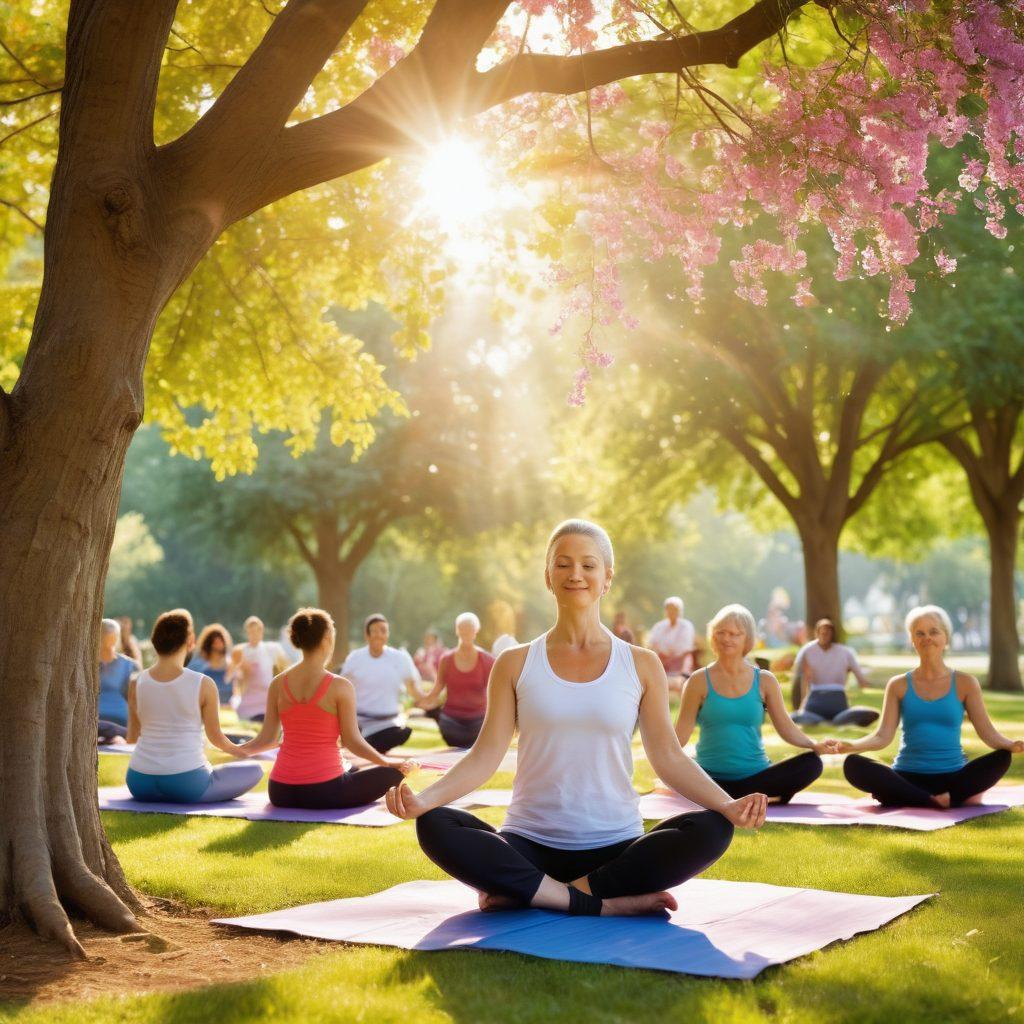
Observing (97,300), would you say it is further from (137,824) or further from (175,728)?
(175,728)

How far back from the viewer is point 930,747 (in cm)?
1084

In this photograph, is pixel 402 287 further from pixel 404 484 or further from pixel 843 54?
pixel 404 484

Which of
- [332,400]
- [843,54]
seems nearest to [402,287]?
[332,400]

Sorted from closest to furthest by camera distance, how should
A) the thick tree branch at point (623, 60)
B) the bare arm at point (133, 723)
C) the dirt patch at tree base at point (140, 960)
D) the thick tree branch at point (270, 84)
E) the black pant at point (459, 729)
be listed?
the dirt patch at tree base at point (140, 960)
the thick tree branch at point (270, 84)
the thick tree branch at point (623, 60)
the bare arm at point (133, 723)
the black pant at point (459, 729)

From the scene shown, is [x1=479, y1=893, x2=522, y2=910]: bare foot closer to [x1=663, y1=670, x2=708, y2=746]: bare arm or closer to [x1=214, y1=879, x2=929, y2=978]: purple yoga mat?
[x1=214, y1=879, x2=929, y2=978]: purple yoga mat

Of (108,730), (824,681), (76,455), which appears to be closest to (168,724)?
(76,455)

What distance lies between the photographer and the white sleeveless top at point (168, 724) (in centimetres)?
1120

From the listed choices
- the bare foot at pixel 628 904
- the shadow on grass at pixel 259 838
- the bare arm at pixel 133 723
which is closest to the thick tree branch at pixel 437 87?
the bare foot at pixel 628 904

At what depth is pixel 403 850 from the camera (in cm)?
895

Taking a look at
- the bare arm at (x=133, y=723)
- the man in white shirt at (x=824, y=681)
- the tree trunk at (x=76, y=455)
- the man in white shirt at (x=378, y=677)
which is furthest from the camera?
the man in white shirt at (x=824, y=681)

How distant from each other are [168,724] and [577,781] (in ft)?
19.4

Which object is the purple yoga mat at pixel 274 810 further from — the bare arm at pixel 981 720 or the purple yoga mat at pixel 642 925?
the bare arm at pixel 981 720

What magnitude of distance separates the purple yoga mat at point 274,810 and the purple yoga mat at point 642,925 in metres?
3.20

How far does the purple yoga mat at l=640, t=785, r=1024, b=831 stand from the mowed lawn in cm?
124
